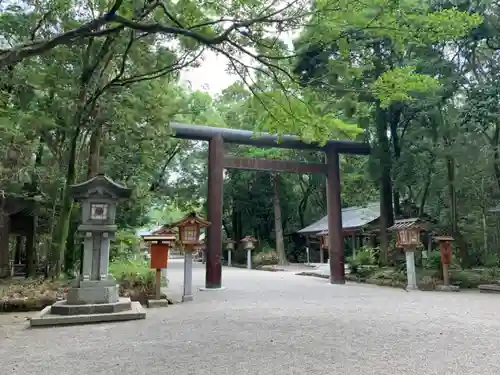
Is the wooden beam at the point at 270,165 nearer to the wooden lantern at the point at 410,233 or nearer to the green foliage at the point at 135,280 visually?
the wooden lantern at the point at 410,233

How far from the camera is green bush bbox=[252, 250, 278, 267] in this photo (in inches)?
907

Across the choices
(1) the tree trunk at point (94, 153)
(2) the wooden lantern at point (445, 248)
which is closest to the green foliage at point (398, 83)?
(2) the wooden lantern at point (445, 248)

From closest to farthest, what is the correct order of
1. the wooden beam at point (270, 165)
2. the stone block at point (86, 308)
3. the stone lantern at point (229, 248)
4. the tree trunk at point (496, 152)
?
→ the stone block at point (86, 308)
the wooden beam at point (270, 165)
the tree trunk at point (496, 152)
the stone lantern at point (229, 248)

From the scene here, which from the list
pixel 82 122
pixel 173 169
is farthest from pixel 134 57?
pixel 173 169

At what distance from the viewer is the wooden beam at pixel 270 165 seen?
11562 mm

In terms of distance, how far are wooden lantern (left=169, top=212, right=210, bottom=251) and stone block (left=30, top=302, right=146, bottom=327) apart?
260cm

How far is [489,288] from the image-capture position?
10.1m

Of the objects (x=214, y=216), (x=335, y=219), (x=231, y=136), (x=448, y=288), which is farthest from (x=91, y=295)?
(x=448, y=288)

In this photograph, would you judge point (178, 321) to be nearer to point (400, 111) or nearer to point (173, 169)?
point (400, 111)

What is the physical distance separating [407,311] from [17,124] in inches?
330

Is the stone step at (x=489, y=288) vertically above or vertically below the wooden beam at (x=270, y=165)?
below

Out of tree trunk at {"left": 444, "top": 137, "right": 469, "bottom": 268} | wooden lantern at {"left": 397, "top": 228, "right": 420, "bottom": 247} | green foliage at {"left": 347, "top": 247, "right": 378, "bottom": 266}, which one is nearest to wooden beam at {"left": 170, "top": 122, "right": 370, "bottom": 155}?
wooden lantern at {"left": 397, "top": 228, "right": 420, "bottom": 247}

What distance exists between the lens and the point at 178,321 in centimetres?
608

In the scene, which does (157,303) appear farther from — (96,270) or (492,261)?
(492,261)
